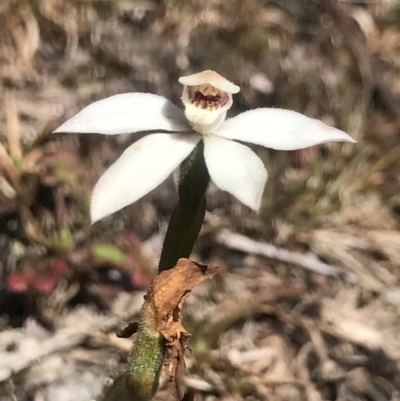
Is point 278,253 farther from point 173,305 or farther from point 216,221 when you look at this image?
point 173,305

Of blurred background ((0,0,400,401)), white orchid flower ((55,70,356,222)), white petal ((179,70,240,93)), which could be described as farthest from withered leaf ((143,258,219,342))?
blurred background ((0,0,400,401))

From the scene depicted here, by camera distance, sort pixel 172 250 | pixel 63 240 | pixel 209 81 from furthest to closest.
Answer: pixel 63 240, pixel 209 81, pixel 172 250

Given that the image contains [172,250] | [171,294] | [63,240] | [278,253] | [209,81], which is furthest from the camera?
[278,253]

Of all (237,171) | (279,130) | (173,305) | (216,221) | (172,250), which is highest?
(216,221)

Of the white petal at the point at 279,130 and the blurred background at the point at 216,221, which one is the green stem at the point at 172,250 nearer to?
the white petal at the point at 279,130

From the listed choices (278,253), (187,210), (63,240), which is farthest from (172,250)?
(278,253)

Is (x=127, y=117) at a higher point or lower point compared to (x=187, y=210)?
higher

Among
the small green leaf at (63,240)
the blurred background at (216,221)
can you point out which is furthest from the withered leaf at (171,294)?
the small green leaf at (63,240)
